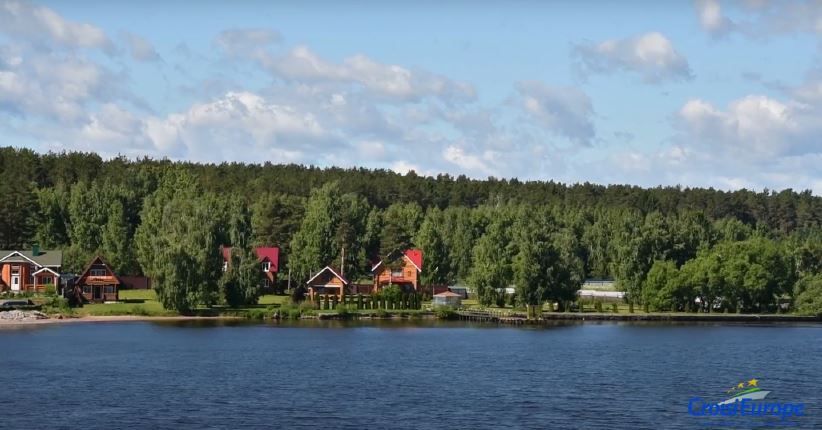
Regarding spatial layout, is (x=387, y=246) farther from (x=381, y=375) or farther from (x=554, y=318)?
(x=381, y=375)

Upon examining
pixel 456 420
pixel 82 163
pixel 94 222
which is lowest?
pixel 456 420

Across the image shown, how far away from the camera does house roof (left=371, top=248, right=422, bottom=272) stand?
143m

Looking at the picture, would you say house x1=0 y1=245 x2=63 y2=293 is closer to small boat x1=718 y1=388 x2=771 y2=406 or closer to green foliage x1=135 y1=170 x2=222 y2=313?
green foliage x1=135 y1=170 x2=222 y2=313

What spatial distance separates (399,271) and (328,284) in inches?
571

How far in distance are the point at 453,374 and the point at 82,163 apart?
142095 millimetres

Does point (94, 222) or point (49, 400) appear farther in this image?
point (94, 222)

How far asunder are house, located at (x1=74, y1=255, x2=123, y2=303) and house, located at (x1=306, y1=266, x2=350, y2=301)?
2236 cm

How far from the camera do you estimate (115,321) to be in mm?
109500

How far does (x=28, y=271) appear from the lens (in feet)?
420

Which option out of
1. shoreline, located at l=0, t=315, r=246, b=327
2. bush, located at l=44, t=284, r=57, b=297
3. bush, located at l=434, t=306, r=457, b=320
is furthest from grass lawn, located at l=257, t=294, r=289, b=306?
bush, located at l=44, t=284, r=57, b=297

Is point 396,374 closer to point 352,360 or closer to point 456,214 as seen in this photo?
point 352,360

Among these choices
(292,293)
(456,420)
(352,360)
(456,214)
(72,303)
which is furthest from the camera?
(456,214)

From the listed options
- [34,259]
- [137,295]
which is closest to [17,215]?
[34,259]

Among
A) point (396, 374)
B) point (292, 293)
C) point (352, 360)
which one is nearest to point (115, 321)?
point (292, 293)
